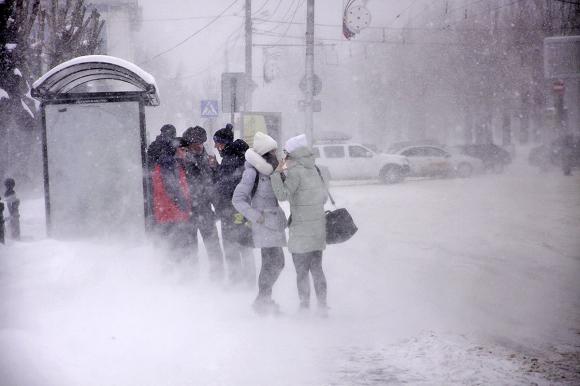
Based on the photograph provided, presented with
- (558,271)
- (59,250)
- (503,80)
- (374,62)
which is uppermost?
(374,62)

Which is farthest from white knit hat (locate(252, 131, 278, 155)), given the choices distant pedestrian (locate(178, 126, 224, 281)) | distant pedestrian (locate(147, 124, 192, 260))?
distant pedestrian (locate(147, 124, 192, 260))

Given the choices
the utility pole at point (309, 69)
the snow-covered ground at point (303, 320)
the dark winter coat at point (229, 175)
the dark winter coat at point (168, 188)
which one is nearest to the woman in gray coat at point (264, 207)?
the snow-covered ground at point (303, 320)

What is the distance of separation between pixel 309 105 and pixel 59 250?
9389 mm

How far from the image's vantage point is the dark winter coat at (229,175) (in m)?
6.07

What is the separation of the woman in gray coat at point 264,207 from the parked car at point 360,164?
56.2 ft

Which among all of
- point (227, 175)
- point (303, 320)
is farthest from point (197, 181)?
point (303, 320)

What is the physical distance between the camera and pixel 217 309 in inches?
225

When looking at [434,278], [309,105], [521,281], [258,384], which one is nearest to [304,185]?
[258,384]

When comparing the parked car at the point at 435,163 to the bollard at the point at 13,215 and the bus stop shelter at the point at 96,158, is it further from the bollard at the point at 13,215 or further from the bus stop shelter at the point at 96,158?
the bus stop shelter at the point at 96,158

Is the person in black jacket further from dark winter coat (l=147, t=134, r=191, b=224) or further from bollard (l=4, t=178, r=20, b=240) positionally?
bollard (l=4, t=178, r=20, b=240)

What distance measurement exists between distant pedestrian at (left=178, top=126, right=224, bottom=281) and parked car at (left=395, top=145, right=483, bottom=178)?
17665 millimetres

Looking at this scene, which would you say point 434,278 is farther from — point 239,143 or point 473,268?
point 239,143

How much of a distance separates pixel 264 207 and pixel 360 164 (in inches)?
689

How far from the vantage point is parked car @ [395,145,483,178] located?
940 inches
